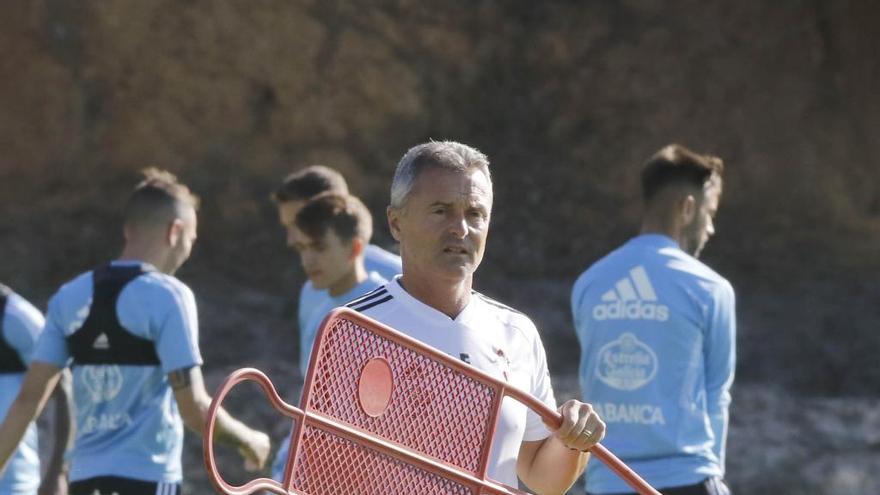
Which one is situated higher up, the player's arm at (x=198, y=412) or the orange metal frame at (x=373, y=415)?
the player's arm at (x=198, y=412)

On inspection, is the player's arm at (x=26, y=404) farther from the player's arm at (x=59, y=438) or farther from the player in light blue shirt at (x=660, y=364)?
the player in light blue shirt at (x=660, y=364)

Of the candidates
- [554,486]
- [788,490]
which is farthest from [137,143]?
[554,486]

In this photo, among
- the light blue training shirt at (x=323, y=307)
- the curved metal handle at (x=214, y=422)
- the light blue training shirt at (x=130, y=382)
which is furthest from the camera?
the light blue training shirt at (x=323, y=307)

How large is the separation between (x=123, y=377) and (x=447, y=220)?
7.90 feet

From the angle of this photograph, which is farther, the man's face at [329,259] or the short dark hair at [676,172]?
the man's face at [329,259]

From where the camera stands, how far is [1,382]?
612 centimetres

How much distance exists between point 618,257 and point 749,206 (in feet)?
21.4

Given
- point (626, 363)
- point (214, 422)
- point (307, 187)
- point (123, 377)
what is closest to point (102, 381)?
point (123, 377)

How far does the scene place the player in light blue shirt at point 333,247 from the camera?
21.3 ft

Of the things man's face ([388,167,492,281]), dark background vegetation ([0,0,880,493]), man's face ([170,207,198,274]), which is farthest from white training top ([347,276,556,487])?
dark background vegetation ([0,0,880,493])

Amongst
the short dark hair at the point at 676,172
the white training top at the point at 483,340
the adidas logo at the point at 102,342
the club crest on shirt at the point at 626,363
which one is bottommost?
the white training top at the point at 483,340

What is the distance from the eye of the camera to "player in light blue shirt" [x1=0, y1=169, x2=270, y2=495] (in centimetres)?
562

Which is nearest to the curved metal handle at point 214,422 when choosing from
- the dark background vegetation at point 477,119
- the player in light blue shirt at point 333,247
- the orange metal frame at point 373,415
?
the orange metal frame at point 373,415

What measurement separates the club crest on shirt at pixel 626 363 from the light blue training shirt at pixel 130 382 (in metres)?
1.49
